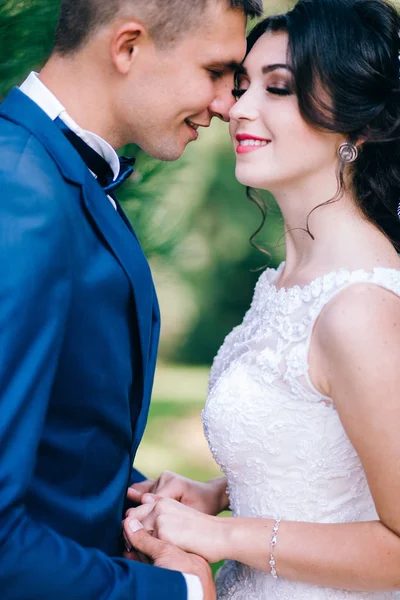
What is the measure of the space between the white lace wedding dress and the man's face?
0.45m

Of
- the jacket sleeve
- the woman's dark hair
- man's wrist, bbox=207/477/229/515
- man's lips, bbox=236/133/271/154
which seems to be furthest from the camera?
man's wrist, bbox=207/477/229/515

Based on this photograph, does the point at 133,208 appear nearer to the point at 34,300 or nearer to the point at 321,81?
the point at 321,81

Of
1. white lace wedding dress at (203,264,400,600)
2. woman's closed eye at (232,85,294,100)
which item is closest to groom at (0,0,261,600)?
woman's closed eye at (232,85,294,100)

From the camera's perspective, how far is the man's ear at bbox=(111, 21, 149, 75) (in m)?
1.53

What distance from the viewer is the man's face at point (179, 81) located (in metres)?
1.60

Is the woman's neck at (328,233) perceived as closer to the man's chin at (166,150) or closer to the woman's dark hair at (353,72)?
the woman's dark hair at (353,72)

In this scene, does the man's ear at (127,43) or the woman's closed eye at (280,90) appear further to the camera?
the woman's closed eye at (280,90)

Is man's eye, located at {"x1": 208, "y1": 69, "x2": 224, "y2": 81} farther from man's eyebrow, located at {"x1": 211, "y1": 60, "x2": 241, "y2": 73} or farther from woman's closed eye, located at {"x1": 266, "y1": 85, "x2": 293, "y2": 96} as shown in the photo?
woman's closed eye, located at {"x1": 266, "y1": 85, "x2": 293, "y2": 96}

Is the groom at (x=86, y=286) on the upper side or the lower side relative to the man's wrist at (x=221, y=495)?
upper

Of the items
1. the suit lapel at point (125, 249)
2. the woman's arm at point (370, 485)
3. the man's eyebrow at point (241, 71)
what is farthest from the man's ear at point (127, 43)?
the woman's arm at point (370, 485)

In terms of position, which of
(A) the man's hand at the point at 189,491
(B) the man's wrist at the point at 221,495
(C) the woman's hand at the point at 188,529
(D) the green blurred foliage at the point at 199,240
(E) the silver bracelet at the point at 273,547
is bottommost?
(D) the green blurred foliage at the point at 199,240

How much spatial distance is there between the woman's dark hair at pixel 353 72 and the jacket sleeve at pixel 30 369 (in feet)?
2.46

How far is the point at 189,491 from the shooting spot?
1968 millimetres

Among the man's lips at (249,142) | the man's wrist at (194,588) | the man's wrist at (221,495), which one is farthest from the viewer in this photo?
the man's wrist at (221,495)
